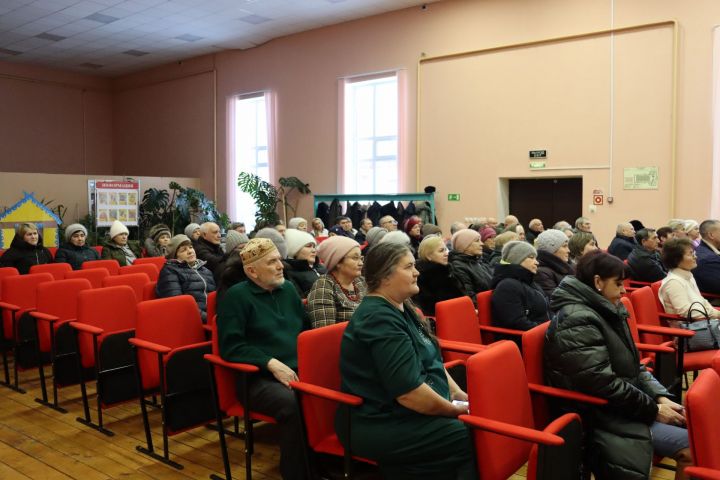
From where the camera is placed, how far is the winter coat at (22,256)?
6230mm

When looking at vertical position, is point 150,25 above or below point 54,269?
above

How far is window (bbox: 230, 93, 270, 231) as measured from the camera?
13.6 m

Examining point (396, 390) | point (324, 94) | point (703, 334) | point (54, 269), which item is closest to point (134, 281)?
point (54, 269)

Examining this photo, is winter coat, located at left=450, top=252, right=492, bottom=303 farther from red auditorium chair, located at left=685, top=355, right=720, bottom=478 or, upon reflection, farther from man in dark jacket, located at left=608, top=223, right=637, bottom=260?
man in dark jacket, located at left=608, top=223, right=637, bottom=260

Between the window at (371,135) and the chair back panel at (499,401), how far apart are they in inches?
367

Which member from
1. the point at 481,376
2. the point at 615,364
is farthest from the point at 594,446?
the point at 481,376

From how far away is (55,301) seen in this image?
418 centimetres

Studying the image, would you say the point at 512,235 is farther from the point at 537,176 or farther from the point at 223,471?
the point at 537,176

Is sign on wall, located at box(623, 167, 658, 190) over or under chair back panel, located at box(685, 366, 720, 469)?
over

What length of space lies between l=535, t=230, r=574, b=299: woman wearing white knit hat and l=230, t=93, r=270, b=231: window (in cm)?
962

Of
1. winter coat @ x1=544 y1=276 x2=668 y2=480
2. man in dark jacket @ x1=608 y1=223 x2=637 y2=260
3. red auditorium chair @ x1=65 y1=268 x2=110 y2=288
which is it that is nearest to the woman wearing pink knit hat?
winter coat @ x1=544 y1=276 x2=668 y2=480

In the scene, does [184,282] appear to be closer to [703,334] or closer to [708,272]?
[703,334]

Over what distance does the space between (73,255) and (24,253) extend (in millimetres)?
491

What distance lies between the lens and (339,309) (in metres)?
3.08
